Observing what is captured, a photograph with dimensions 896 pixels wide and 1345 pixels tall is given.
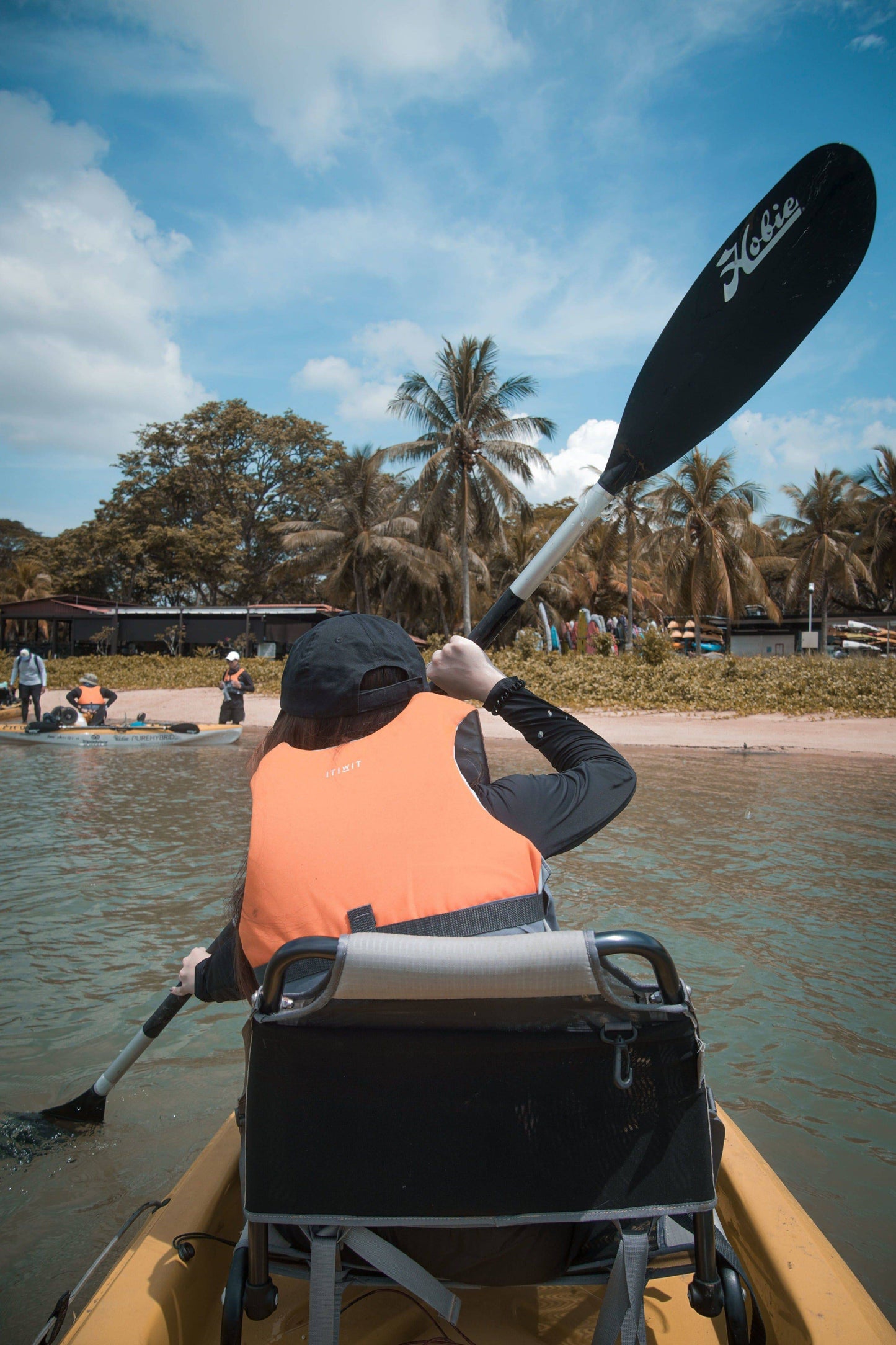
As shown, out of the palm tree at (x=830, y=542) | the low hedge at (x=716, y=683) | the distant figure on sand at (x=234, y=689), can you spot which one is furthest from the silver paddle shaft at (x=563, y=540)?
the palm tree at (x=830, y=542)

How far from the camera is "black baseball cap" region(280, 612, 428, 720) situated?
5.30 ft

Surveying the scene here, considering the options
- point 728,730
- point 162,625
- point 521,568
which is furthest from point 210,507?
point 728,730

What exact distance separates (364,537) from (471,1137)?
32406mm

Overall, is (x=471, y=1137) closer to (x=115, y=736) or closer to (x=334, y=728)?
(x=334, y=728)

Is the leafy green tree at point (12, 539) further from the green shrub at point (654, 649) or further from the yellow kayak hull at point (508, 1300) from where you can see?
the yellow kayak hull at point (508, 1300)

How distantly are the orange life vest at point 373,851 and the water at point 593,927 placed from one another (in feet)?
6.40

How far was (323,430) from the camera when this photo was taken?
140 ft

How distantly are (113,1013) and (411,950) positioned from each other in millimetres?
4065

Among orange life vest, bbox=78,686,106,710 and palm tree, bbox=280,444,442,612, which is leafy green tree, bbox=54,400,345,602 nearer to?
palm tree, bbox=280,444,442,612

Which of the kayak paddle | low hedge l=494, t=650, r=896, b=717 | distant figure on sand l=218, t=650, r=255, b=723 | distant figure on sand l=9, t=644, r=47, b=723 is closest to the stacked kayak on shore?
distant figure on sand l=218, t=650, r=255, b=723

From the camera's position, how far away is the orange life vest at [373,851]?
4.44 ft

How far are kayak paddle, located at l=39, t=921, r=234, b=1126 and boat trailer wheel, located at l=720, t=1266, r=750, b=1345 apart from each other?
105 cm

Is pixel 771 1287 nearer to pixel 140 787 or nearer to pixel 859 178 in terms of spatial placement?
pixel 859 178

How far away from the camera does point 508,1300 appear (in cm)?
168
